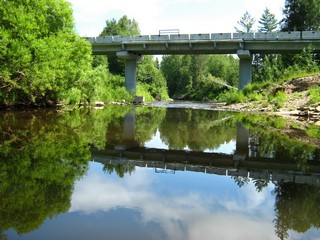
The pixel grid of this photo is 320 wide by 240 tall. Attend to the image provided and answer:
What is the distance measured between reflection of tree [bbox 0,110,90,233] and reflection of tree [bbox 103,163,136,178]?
433 millimetres

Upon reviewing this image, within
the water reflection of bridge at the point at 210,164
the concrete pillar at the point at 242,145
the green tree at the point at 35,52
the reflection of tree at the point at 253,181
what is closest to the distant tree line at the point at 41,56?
the green tree at the point at 35,52

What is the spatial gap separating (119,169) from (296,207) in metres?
3.25

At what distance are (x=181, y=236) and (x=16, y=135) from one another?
25.1 ft

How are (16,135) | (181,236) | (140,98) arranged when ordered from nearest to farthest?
(181,236) < (16,135) < (140,98)

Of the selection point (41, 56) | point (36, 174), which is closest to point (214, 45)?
point (41, 56)

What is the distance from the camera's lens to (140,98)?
4606cm

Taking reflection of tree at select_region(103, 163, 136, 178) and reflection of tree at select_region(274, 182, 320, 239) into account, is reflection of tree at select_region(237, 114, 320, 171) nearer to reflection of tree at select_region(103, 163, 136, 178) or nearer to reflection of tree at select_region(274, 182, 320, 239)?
reflection of tree at select_region(274, 182, 320, 239)

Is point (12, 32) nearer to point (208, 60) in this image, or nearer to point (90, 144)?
point (90, 144)

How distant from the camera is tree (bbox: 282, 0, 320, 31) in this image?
5709 centimetres

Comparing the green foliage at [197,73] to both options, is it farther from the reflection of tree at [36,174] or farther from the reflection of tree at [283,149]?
the reflection of tree at [36,174]

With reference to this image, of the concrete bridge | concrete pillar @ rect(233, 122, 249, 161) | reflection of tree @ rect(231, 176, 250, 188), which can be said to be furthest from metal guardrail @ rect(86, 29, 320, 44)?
reflection of tree @ rect(231, 176, 250, 188)

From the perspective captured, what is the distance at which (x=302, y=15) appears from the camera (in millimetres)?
59312

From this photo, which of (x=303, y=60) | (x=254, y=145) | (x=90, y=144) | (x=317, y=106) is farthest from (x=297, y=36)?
(x=90, y=144)

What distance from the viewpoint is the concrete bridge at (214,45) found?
37.2 m
